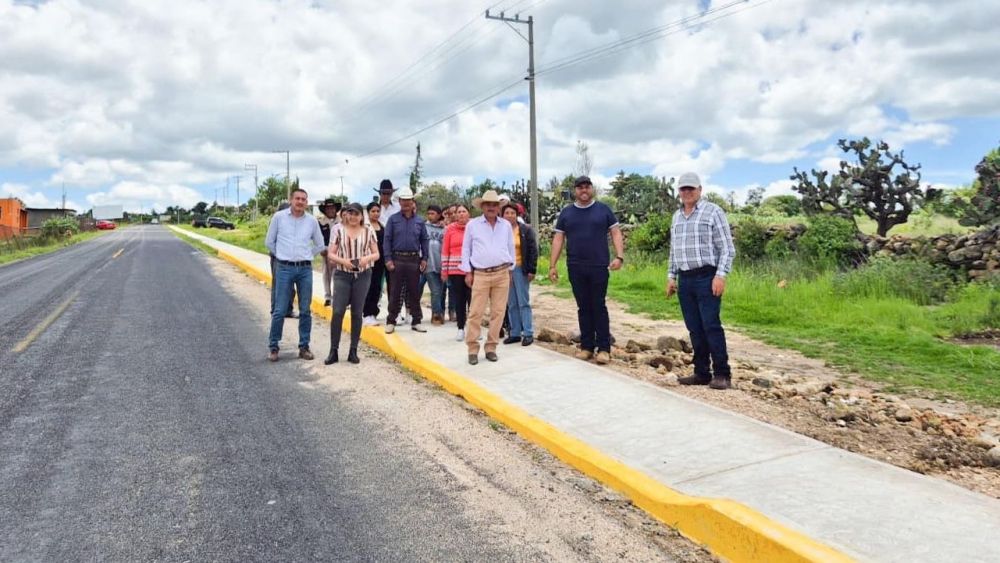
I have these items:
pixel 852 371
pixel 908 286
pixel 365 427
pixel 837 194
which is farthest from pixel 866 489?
pixel 837 194

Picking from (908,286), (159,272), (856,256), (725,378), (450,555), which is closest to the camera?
(450,555)

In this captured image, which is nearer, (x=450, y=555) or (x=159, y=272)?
(x=450, y=555)

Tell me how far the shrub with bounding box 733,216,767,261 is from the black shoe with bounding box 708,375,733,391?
35.8ft

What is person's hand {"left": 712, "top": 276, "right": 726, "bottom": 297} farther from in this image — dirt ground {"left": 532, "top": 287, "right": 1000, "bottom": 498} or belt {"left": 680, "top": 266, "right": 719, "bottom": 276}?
dirt ground {"left": 532, "top": 287, "right": 1000, "bottom": 498}

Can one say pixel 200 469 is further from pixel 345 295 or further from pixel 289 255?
pixel 289 255

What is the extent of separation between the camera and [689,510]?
353 centimetres

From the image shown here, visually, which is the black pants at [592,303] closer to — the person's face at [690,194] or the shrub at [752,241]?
the person's face at [690,194]

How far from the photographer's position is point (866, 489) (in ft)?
12.2

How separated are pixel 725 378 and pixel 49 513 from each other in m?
4.93

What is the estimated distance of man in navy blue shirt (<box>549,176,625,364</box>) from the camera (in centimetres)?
683

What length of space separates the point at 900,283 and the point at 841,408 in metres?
7.18

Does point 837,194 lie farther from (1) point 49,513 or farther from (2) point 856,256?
(1) point 49,513

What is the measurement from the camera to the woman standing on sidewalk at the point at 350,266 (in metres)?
7.45

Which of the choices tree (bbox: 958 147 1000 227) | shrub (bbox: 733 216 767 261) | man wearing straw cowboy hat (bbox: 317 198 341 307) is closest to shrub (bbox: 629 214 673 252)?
shrub (bbox: 733 216 767 261)
